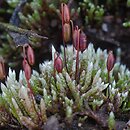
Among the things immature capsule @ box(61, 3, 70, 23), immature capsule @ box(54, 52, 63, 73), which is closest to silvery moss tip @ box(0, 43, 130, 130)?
immature capsule @ box(54, 52, 63, 73)

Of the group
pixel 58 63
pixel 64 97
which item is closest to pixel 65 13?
pixel 58 63

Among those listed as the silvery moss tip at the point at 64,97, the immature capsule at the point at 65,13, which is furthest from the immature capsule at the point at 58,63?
the immature capsule at the point at 65,13

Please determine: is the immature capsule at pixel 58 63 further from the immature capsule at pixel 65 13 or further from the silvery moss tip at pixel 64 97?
the immature capsule at pixel 65 13

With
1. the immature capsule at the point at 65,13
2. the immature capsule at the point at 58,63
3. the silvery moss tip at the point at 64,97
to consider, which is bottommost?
the silvery moss tip at the point at 64,97

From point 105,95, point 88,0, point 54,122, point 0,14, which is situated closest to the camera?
point 54,122

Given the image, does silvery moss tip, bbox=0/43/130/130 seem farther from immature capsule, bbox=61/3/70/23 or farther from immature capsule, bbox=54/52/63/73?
immature capsule, bbox=61/3/70/23

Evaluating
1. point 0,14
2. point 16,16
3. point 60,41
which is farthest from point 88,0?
point 0,14

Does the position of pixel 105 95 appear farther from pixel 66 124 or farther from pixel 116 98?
pixel 66 124

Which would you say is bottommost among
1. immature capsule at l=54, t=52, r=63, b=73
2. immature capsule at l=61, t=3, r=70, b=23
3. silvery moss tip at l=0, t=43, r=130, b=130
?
silvery moss tip at l=0, t=43, r=130, b=130
